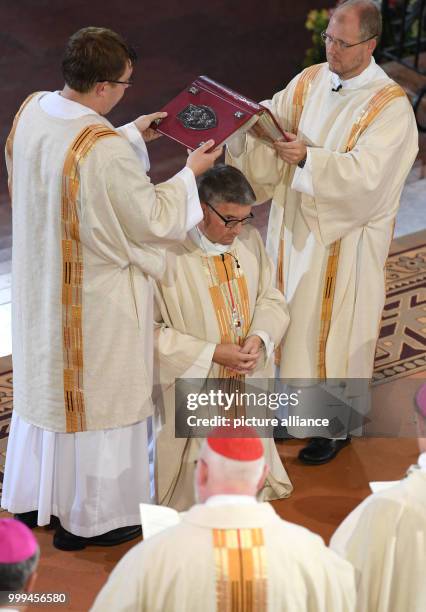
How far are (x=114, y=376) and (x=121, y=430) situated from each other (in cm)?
28

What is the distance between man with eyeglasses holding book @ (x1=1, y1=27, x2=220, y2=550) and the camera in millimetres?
4422

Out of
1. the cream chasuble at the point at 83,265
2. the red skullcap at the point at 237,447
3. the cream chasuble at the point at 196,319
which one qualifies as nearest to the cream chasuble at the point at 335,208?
the cream chasuble at the point at 196,319

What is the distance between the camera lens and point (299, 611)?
316 centimetres

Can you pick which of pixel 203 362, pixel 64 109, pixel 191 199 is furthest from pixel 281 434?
pixel 64 109

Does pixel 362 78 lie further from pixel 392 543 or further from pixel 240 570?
pixel 240 570

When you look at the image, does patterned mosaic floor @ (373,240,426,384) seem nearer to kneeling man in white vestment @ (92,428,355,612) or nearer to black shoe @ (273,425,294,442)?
black shoe @ (273,425,294,442)

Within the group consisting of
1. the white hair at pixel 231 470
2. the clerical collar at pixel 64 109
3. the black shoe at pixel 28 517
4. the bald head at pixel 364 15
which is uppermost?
the bald head at pixel 364 15

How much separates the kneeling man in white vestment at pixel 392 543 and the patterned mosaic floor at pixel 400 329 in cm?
250

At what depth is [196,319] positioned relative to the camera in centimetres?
502

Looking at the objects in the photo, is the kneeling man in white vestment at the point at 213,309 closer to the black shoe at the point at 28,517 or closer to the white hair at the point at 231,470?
the black shoe at the point at 28,517

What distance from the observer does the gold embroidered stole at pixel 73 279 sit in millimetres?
4414

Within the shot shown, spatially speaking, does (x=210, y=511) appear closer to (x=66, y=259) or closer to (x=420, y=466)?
(x=420, y=466)

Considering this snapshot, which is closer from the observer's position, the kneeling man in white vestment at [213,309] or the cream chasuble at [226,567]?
the cream chasuble at [226,567]

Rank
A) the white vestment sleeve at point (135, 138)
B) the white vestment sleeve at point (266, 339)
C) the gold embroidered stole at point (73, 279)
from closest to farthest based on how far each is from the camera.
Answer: the gold embroidered stole at point (73, 279), the white vestment sleeve at point (135, 138), the white vestment sleeve at point (266, 339)
